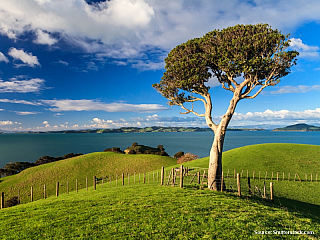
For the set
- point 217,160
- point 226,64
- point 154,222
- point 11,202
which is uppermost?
point 226,64

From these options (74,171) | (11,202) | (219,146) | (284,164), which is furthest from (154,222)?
(74,171)

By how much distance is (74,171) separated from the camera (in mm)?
42594

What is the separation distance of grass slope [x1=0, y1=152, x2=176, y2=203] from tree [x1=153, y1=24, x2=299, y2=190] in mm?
29744

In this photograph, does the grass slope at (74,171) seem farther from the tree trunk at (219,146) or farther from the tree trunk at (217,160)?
the tree trunk at (219,146)

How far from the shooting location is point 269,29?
18.0 metres

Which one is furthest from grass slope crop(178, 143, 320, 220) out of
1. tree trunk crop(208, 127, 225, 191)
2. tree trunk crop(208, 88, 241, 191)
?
tree trunk crop(208, 88, 241, 191)

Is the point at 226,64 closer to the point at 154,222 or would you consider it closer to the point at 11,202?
the point at 154,222

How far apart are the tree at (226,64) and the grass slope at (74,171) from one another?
29.7 m

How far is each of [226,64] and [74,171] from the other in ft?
135

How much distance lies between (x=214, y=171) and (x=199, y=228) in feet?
37.0

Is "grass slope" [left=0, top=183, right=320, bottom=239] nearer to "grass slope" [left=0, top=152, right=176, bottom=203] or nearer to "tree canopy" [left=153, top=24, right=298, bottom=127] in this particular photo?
"tree canopy" [left=153, top=24, right=298, bottom=127]

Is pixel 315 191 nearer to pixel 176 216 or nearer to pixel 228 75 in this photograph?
pixel 228 75

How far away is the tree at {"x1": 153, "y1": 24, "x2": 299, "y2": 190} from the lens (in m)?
17.6

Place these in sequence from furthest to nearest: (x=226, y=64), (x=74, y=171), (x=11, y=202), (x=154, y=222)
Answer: (x=74, y=171) → (x=11, y=202) → (x=226, y=64) → (x=154, y=222)
